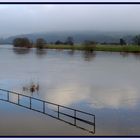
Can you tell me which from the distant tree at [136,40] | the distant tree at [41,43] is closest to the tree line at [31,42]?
the distant tree at [41,43]

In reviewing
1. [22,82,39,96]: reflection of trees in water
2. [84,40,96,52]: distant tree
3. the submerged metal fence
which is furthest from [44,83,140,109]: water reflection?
[84,40,96,52]: distant tree

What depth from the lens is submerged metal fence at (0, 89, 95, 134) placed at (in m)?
6.68

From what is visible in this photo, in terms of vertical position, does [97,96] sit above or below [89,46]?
below

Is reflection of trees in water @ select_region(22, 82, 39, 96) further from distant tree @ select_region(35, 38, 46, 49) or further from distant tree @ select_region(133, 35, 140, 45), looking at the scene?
distant tree @ select_region(133, 35, 140, 45)

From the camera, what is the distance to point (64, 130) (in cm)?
637

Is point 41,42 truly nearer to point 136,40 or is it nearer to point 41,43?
point 41,43

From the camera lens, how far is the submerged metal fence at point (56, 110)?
6.68 metres

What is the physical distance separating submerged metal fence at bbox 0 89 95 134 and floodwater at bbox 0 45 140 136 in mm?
89

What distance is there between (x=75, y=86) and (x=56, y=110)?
104cm

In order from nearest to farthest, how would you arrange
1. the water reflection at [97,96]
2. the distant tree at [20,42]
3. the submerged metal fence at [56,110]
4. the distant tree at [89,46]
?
1. the submerged metal fence at [56,110]
2. the distant tree at [89,46]
3. the distant tree at [20,42]
4. the water reflection at [97,96]

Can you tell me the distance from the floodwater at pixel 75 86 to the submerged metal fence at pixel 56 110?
89 millimetres

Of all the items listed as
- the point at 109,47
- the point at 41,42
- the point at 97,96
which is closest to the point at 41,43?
the point at 41,42

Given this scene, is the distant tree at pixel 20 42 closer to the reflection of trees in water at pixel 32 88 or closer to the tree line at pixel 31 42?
the tree line at pixel 31 42

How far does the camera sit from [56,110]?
7.28 meters
